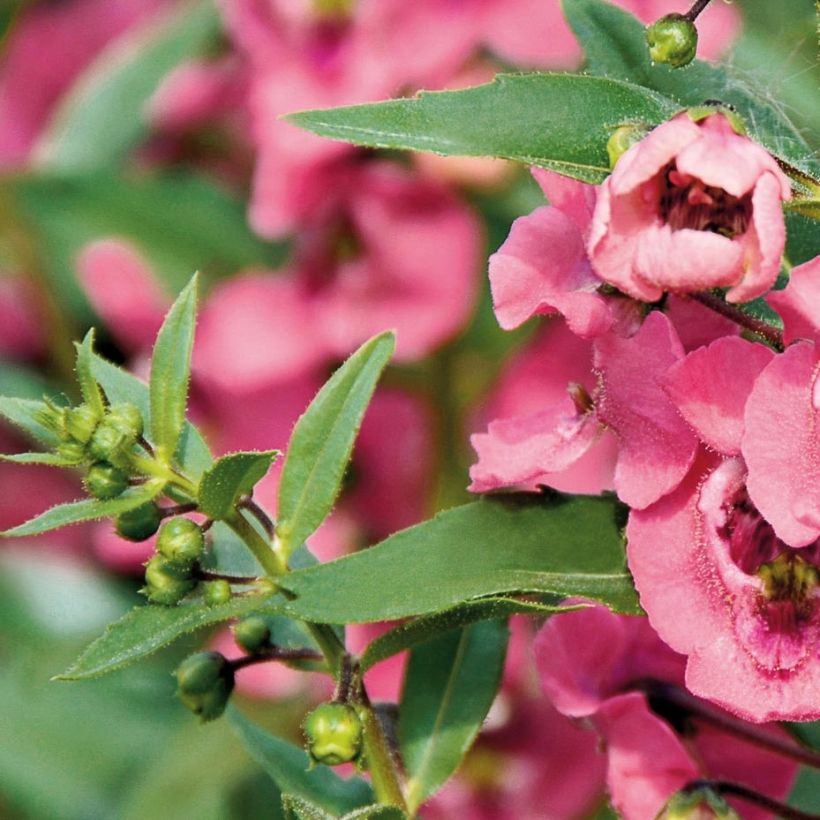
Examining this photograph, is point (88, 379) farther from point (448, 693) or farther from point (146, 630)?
point (448, 693)

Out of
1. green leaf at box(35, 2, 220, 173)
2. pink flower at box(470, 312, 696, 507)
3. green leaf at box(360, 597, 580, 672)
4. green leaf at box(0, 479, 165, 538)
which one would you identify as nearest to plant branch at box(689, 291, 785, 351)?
pink flower at box(470, 312, 696, 507)

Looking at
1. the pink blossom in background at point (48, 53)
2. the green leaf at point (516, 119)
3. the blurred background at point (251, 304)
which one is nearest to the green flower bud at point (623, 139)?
the green leaf at point (516, 119)

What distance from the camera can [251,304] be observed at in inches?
60.0

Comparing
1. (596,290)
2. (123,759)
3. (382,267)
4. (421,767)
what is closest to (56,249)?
(382,267)

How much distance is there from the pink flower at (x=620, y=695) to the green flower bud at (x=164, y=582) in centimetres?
17

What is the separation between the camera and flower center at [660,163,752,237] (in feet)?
1.91

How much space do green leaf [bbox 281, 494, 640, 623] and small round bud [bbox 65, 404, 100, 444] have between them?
10 centimetres

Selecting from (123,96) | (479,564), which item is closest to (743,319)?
(479,564)

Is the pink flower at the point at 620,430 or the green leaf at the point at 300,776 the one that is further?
the green leaf at the point at 300,776

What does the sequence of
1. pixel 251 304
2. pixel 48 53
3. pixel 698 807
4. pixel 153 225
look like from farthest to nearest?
pixel 48 53 → pixel 153 225 → pixel 251 304 → pixel 698 807

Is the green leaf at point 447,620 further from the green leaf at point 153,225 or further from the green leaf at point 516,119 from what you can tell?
the green leaf at point 153,225

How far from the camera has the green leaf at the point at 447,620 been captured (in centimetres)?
63

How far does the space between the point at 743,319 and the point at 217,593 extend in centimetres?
23

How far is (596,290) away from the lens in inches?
24.6
